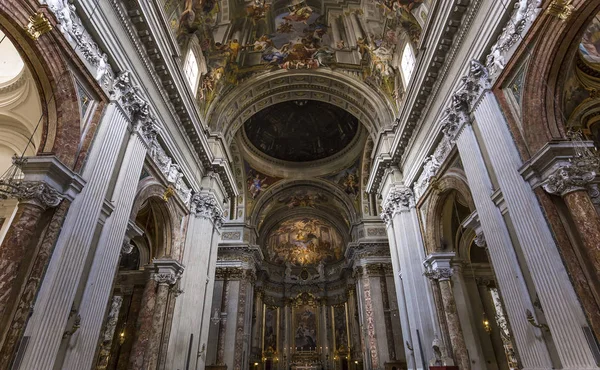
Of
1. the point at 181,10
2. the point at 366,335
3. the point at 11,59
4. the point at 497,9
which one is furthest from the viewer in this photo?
the point at 366,335

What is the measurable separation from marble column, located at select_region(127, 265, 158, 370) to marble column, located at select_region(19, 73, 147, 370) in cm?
358

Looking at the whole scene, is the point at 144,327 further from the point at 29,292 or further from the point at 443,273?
the point at 443,273

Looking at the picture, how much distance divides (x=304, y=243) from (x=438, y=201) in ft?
73.1

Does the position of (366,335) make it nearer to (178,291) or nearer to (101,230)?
→ (178,291)

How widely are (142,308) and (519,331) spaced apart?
962cm

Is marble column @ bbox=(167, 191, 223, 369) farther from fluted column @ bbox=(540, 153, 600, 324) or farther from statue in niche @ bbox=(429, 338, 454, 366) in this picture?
fluted column @ bbox=(540, 153, 600, 324)

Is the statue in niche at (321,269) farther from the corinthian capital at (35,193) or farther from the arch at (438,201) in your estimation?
the corinthian capital at (35,193)

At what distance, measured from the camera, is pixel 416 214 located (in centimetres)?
1242

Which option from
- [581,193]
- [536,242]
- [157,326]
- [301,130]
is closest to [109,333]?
[157,326]

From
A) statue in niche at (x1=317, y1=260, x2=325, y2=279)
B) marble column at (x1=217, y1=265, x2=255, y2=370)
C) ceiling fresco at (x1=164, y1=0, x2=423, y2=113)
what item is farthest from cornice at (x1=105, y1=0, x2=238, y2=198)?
statue in niche at (x1=317, y1=260, x2=325, y2=279)

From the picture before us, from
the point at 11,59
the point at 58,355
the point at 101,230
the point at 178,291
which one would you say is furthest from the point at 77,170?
the point at 178,291

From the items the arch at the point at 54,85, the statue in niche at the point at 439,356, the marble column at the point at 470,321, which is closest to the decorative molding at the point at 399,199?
the marble column at the point at 470,321

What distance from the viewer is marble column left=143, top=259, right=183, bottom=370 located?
9633mm

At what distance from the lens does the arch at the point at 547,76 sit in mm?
5781
